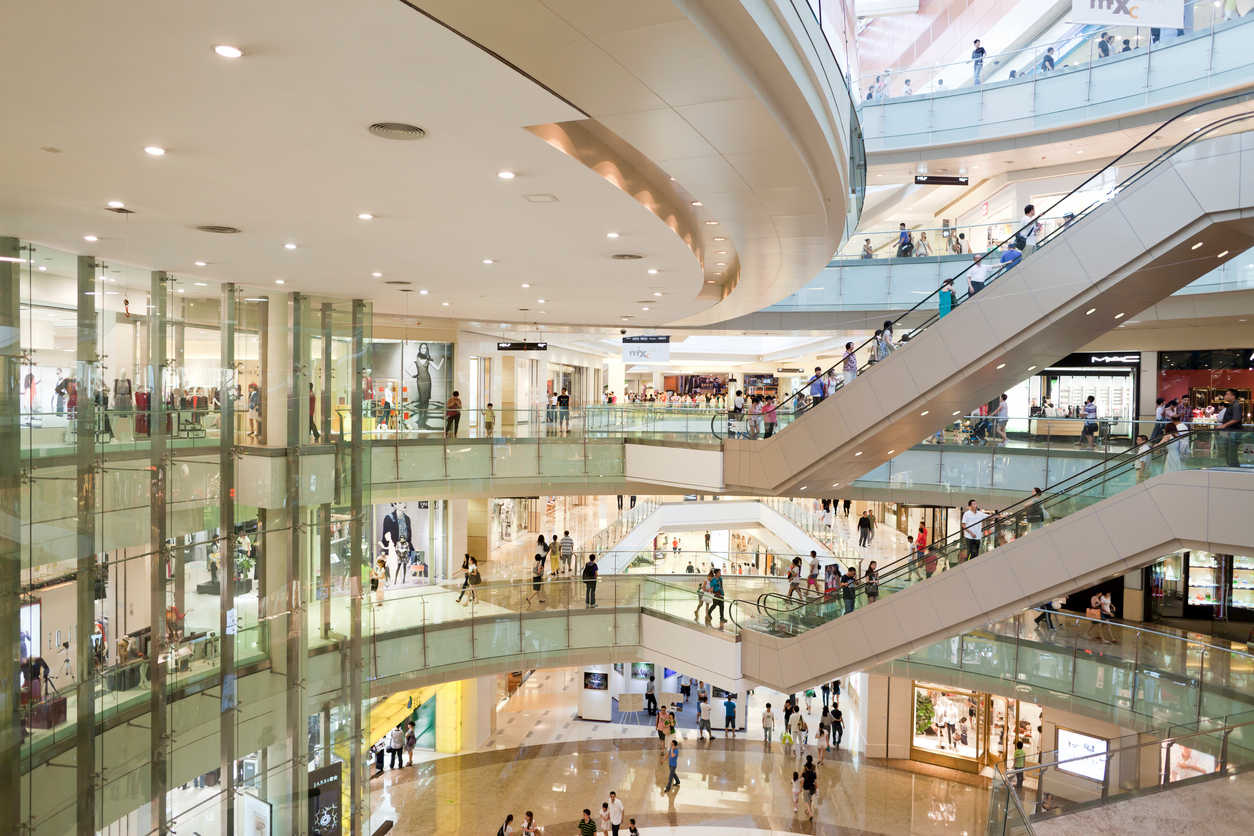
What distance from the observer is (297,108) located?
491cm

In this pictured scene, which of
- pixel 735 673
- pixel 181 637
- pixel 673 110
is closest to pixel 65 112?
pixel 673 110

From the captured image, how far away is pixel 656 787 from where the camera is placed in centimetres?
1966

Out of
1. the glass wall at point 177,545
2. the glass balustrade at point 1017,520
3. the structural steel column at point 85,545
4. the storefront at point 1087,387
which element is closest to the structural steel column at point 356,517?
the glass wall at point 177,545

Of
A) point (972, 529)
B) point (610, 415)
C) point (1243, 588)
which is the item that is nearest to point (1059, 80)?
point (972, 529)

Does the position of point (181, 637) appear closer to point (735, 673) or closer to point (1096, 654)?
point (735, 673)

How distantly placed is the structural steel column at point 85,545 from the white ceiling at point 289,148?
0.86m

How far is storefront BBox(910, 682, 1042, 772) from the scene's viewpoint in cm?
2081

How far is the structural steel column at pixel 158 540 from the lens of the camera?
38.6 ft

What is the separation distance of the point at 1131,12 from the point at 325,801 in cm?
1961

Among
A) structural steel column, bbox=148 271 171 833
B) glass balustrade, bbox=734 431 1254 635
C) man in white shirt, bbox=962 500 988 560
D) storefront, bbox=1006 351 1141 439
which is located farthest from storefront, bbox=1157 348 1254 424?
structural steel column, bbox=148 271 171 833

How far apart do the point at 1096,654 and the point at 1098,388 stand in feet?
29.8

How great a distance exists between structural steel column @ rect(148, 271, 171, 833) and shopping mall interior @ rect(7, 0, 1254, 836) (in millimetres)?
71

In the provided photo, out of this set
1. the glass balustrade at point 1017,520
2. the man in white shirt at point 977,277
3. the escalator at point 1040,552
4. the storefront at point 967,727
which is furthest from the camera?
the storefront at point 967,727

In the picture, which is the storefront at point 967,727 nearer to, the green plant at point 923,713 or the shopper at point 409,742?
the green plant at point 923,713
